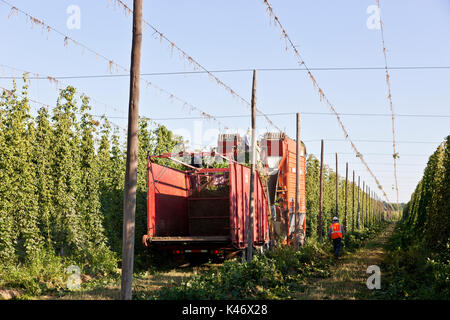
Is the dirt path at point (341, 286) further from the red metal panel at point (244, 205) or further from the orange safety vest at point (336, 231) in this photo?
the orange safety vest at point (336, 231)

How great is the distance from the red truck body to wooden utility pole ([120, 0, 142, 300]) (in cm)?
553

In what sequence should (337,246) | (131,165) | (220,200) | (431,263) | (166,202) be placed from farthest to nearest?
(337,246) → (220,200) → (166,202) → (431,263) → (131,165)

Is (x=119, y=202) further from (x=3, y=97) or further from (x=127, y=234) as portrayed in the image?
(x=127, y=234)

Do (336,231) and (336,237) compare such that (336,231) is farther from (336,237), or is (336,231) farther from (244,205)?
(244,205)

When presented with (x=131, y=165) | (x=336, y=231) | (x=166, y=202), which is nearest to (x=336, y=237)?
(x=336, y=231)

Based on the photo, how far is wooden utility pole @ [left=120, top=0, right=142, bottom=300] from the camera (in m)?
7.68

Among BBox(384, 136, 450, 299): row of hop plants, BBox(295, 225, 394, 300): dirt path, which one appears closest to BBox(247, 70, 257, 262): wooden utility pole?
BBox(295, 225, 394, 300): dirt path

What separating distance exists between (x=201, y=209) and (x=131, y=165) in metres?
7.78

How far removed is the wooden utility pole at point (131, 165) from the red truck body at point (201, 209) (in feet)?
18.2

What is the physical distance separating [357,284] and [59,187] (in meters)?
7.86

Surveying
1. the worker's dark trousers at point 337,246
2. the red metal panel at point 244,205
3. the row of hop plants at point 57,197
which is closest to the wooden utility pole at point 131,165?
the row of hop plants at point 57,197

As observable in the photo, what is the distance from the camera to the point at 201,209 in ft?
50.6

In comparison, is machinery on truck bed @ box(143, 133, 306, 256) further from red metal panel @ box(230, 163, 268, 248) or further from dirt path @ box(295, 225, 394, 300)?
dirt path @ box(295, 225, 394, 300)

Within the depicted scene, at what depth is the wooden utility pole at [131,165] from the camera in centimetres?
768
